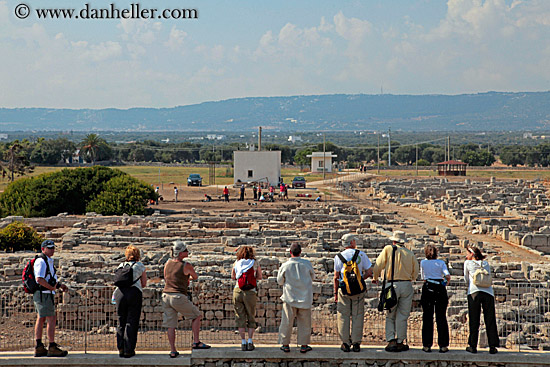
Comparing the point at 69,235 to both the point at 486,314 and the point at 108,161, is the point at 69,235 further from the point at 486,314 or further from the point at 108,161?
the point at 108,161

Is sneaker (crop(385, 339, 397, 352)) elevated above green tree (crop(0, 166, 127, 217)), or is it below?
below

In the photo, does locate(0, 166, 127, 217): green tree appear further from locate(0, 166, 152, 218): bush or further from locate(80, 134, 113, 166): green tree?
locate(80, 134, 113, 166): green tree

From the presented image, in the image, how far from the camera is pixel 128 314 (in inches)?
400

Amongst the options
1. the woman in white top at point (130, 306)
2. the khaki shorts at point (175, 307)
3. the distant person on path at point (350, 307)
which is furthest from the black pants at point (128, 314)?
the distant person on path at point (350, 307)

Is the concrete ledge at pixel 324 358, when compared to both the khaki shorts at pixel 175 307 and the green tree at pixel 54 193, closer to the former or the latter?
the khaki shorts at pixel 175 307

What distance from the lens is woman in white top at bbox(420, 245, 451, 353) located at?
10.4 metres

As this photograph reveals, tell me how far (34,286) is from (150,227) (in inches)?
877

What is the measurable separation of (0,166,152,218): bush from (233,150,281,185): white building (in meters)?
19.0

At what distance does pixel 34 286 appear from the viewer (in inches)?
400

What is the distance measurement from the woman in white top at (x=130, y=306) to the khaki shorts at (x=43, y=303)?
100 centimetres

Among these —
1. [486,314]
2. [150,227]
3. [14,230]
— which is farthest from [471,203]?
[486,314]

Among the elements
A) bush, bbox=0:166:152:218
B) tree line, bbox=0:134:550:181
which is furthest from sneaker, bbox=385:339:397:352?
tree line, bbox=0:134:550:181

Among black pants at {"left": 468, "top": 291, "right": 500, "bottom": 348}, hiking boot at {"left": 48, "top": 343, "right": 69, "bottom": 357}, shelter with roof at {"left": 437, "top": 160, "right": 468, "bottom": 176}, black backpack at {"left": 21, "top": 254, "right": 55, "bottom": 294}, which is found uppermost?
shelter with roof at {"left": 437, "top": 160, "right": 468, "bottom": 176}

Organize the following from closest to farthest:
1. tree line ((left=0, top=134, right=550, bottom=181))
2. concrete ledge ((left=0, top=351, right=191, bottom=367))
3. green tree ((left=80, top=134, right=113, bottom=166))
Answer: concrete ledge ((left=0, top=351, right=191, bottom=367)) < green tree ((left=80, top=134, right=113, bottom=166)) < tree line ((left=0, top=134, right=550, bottom=181))
